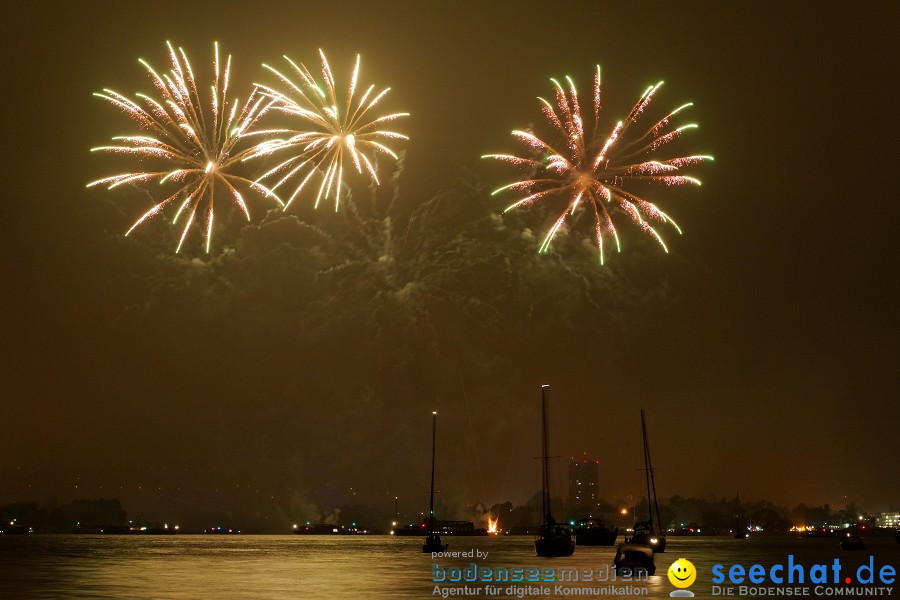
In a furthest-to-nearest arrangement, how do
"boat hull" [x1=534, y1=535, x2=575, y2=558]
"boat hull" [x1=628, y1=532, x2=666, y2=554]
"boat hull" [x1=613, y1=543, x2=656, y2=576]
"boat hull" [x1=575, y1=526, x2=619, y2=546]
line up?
"boat hull" [x1=575, y1=526, x2=619, y2=546]
"boat hull" [x1=628, y1=532, x2=666, y2=554]
"boat hull" [x1=534, y1=535, x2=575, y2=558]
"boat hull" [x1=613, y1=543, x2=656, y2=576]

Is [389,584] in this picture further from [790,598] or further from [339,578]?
[790,598]

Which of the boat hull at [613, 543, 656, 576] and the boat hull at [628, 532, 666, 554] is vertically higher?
the boat hull at [628, 532, 666, 554]

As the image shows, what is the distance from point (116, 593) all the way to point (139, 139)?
82.1ft

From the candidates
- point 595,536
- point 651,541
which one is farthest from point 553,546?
point 595,536

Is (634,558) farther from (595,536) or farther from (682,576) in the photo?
(595,536)

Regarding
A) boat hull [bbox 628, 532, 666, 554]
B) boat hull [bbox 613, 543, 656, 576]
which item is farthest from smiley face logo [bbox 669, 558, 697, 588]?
boat hull [bbox 628, 532, 666, 554]

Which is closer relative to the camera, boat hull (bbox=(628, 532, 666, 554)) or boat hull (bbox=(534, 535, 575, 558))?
boat hull (bbox=(534, 535, 575, 558))

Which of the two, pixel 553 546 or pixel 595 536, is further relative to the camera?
pixel 595 536

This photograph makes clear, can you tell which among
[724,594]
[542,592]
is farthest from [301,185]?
[724,594]

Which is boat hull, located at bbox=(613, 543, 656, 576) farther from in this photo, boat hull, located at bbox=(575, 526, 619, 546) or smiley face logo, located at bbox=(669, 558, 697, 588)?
boat hull, located at bbox=(575, 526, 619, 546)

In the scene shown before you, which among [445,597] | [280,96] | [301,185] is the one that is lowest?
[445,597]

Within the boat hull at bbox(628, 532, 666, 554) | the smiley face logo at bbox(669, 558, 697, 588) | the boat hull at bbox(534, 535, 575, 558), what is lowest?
the smiley face logo at bbox(669, 558, 697, 588)

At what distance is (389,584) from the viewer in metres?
50.7

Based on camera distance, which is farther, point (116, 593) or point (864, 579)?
point (864, 579)
